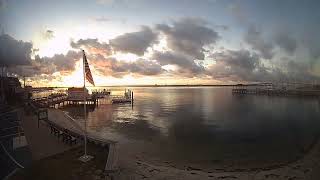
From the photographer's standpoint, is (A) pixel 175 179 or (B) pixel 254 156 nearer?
(A) pixel 175 179

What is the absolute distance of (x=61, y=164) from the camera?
48.4ft

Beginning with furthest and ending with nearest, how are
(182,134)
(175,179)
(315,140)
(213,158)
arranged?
(182,134) < (315,140) < (213,158) < (175,179)

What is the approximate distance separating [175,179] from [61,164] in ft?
24.1

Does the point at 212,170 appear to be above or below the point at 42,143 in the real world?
below

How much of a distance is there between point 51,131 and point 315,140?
29.7 m

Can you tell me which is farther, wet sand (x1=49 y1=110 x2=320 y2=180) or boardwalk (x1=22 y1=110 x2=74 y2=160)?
boardwalk (x1=22 y1=110 x2=74 y2=160)

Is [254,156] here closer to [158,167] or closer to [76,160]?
[158,167]

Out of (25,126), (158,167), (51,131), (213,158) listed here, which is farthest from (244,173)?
(25,126)

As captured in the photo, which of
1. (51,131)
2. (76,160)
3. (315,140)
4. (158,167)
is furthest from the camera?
(315,140)

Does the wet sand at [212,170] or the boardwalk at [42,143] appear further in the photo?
the boardwalk at [42,143]

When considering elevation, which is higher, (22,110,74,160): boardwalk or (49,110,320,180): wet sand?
(22,110,74,160): boardwalk

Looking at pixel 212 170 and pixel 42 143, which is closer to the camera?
pixel 212 170

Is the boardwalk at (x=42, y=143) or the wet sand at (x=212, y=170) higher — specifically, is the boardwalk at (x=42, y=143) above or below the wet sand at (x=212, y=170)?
above

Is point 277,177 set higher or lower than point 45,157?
lower
